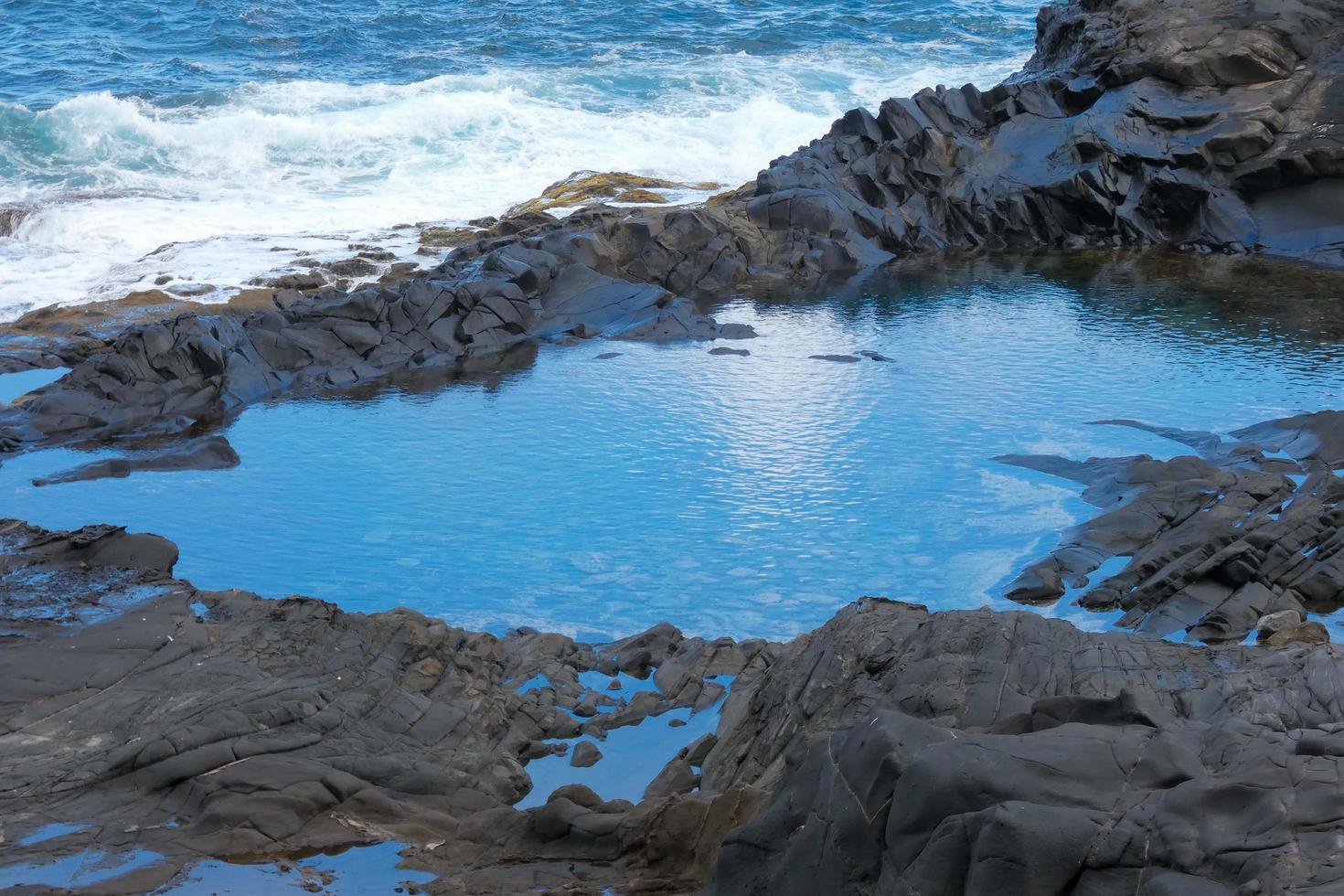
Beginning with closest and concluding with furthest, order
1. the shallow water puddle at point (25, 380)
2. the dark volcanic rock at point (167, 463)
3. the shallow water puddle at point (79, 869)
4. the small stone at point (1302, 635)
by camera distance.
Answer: the shallow water puddle at point (79, 869)
the small stone at point (1302, 635)
the dark volcanic rock at point (167, 463)
the shallow water puddle at point (25, 380)

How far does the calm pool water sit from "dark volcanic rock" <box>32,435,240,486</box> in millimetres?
195

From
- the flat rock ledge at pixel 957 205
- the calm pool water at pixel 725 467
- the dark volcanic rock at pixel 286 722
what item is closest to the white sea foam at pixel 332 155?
the flat rock ledge at pixel 957 205

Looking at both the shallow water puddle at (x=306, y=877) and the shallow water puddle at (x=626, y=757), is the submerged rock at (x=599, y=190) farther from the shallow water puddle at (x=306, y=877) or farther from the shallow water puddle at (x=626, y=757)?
the shallow water puddle at (x=306, y=877)

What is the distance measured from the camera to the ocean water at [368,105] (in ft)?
66.0

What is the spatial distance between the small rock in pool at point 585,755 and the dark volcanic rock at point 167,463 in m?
6.19

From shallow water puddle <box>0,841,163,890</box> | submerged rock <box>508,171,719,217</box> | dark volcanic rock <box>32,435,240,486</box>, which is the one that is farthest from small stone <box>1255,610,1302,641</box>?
submerged rock <box>508,171,719,217</box>

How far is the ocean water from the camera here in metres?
20.1

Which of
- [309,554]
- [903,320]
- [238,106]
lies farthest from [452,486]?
[238,106]

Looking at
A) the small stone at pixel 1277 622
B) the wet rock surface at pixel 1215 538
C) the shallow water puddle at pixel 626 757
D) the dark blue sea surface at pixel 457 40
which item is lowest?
the shallow water puddle at pixel 626 757

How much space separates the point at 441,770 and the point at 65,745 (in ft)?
6.13

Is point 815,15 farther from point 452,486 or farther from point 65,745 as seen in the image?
point 65,745

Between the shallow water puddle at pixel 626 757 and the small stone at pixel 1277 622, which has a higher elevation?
the small stone at pixel 1277 622

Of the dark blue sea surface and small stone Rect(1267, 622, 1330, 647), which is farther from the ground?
the dark blue sea surface

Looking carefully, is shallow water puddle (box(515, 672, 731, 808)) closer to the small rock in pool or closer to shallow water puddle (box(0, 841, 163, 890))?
the small rock in pool
